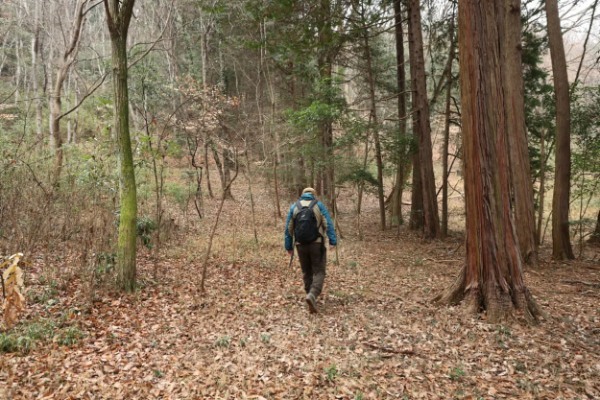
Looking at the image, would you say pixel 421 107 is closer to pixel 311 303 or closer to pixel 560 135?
pixel 560 135

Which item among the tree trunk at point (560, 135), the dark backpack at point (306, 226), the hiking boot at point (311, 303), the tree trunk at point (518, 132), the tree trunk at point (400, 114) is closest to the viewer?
the hiking boot at point (311, 303)

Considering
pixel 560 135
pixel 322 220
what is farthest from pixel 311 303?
pixel 560 135

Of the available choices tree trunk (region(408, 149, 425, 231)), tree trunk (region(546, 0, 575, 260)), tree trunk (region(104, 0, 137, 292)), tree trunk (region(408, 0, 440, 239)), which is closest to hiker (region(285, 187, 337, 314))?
tree trunk (region(104, 0, 137, 292))

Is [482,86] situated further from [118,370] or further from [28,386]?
[28,386]

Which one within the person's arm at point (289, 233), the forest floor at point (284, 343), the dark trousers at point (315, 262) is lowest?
the forest floor at point (284, 343)

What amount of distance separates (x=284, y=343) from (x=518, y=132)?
7759 millimetres

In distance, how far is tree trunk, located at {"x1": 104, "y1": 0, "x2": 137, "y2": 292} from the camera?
6402 millimetres

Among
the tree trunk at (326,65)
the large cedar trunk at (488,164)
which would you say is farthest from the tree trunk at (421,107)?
the large cedar trunk at (488,164)

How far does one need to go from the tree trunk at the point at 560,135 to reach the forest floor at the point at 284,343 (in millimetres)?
2444

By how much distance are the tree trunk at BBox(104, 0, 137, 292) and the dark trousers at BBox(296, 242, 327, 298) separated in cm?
295

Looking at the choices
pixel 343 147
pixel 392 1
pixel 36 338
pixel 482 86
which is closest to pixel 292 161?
pixel 343 147

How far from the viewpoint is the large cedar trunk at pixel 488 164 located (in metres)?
5.79

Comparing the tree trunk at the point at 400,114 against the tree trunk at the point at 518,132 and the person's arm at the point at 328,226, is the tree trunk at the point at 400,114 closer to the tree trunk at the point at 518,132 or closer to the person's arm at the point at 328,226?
the tree trunk at the point at 518,132

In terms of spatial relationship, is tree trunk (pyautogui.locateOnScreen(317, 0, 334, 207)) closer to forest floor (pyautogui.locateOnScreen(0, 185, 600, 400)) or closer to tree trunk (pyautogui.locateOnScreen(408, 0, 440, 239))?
Result: tree trunk (pyautogui.locateOnScreen(408, 0, 440, 239))
